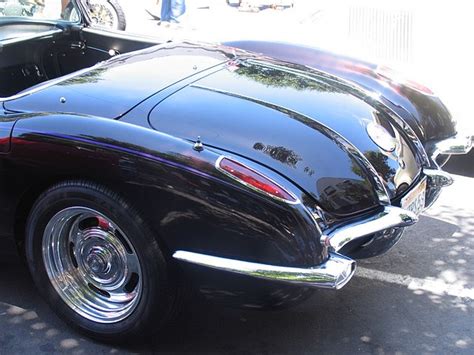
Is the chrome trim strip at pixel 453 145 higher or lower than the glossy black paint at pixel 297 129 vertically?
lower

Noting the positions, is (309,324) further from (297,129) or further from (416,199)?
(297,129)

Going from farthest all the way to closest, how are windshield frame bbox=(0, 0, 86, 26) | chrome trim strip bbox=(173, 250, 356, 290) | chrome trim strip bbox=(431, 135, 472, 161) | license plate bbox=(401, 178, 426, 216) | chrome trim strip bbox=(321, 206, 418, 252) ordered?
windshield frame bbox=(0, 0, 86, 26), chrome trim strip bbox=(431, 135, 472, 161), license plate bbox=(401, 178, 426, 216), chrome trim strip bbox=(321, 206, 418, 252), chrome trim strip bbox=(173, 250, 356, 290)

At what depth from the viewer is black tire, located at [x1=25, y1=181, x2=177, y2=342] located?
111 inches

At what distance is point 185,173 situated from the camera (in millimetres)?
2742

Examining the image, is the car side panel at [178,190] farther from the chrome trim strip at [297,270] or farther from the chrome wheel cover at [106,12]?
the chrome wheel cover at [106,12]

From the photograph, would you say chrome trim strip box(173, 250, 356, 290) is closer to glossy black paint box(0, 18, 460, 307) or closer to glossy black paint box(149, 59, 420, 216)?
glossy black paint box(0, 18, 460, 307)

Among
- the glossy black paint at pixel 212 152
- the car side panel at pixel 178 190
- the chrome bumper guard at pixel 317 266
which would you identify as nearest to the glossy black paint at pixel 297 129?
the glossy black paint at pixel 212 152

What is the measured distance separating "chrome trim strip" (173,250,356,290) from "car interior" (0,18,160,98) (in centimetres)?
214

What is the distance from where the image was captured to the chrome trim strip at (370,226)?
2746 millimetres

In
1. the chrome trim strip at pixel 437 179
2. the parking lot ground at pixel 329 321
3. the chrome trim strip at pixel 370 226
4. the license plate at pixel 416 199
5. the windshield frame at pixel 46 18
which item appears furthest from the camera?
the windshield frame at pixel 46 18

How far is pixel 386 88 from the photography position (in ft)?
14.5

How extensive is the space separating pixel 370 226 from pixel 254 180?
1.82ft

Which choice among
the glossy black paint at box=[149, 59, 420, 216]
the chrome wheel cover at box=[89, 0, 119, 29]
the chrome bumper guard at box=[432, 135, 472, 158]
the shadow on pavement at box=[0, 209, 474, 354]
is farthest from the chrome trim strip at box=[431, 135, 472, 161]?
the chrome wheel cover at box=[89, 0, 119, 29]

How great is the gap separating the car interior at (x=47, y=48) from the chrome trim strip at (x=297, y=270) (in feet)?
7.03
